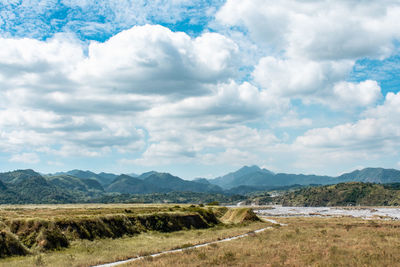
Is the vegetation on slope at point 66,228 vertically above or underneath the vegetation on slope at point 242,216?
above

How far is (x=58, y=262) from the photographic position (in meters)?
36.4

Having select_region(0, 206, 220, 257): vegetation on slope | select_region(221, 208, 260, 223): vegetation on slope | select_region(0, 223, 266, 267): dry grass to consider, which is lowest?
select_region(221, 208, 260, 223): vegetation on slope

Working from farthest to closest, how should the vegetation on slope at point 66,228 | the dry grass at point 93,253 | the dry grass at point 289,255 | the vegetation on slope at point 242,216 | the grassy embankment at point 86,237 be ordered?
the vegetation on slope at point 242,216, the vegetation on slope at point 66,228, the grassy embankment at point 86,237, the dry grass at point 93,253, the dry grass at point 289,255

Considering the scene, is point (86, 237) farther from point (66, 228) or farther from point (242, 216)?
point (242, 216)

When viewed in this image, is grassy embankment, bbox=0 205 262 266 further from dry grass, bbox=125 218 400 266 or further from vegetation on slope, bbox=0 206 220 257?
dry grass, bbox=125 218 400 266

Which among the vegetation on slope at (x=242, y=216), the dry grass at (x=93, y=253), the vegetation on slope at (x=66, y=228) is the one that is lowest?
the vegetation on slope at (x=242, y=216)

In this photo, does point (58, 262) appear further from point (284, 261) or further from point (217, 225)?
point (217, 225)

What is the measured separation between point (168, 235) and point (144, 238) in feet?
20.2

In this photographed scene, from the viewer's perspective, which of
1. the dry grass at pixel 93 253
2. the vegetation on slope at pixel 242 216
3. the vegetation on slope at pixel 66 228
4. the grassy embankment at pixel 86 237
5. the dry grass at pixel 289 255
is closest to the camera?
the dry grass at pixel 289 255

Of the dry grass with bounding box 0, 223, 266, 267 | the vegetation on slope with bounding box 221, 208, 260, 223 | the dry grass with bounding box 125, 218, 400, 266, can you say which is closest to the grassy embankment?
the dry grass with bounding box 0, 223, 266, 267

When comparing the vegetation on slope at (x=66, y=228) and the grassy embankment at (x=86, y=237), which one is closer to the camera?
the grassy embankment at (x=86, y=237)

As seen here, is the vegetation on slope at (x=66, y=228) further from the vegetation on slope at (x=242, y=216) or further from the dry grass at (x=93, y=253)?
the vegetation on slope at (x=242, y=216)

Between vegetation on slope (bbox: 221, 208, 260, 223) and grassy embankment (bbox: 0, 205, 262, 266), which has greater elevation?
grassy embankment (bbox: 0, 205, 262, 266)

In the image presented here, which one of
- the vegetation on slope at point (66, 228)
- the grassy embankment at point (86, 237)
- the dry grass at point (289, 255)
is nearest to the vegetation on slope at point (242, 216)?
the vegetation on slope at point (66, 228)
